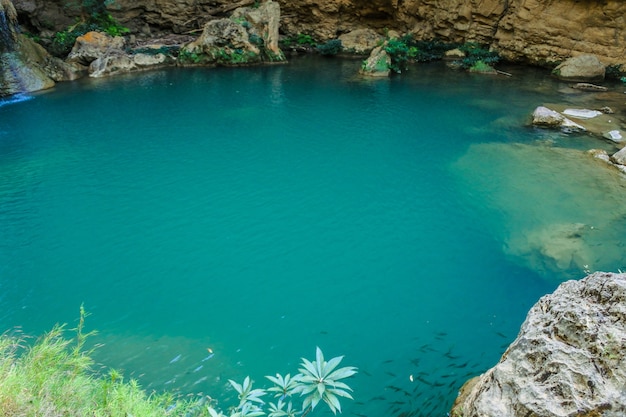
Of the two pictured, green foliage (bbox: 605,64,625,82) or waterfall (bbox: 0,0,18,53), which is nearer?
waterfall (bbox: 0,0,18,53)

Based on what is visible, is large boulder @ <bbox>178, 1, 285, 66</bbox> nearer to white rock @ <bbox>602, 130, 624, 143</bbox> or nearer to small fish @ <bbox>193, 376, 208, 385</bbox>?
white rock @ <bbox>602, 130, 624, 143</bbox>

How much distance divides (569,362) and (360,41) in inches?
808

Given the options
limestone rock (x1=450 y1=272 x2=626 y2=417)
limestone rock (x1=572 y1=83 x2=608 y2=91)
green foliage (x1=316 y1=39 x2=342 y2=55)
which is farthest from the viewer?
green foliage (x1=316 y1=39 x2=342 y2=55)

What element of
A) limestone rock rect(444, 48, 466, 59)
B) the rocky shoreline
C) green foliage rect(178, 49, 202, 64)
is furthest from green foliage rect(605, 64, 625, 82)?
green foliage rect(178, 49, 202, 64)

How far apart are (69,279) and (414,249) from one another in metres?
4.79

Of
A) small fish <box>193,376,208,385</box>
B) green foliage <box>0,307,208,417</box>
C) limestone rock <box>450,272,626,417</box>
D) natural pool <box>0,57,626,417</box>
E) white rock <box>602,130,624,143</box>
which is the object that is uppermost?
limestone rock <box>450,272,626,417</box>

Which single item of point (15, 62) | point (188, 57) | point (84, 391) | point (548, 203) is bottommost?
point (548, 203)

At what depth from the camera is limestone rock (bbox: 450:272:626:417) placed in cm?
213

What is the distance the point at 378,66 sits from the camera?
1659 cm

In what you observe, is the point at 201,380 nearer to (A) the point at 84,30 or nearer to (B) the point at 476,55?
(B) the point at 476,55

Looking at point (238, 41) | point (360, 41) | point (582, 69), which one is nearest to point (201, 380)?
point (238, 41)

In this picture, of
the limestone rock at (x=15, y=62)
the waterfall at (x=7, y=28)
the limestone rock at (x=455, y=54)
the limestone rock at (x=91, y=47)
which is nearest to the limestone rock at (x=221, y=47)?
the limestone rock at (x=91, y=47)

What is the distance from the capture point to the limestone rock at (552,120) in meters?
10.8

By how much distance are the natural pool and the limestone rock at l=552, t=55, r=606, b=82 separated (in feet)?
17.1
